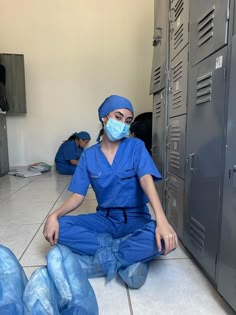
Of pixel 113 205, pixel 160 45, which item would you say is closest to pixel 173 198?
pixel 113 205

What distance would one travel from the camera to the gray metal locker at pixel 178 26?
3.84 feet

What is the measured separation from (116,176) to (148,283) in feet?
1.48

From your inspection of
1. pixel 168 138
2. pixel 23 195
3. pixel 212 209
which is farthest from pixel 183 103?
pixel 23 195

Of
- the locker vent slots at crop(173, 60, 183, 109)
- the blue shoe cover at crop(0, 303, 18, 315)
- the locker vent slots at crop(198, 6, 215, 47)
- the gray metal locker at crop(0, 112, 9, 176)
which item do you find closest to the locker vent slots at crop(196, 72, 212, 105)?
the locker vent slots at crop(198, 6, 215, 47)

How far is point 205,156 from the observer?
0.92m

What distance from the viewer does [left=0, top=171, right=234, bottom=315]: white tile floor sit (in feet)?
2.60

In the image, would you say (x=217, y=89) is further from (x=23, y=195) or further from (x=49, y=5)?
(x=49, y=5)

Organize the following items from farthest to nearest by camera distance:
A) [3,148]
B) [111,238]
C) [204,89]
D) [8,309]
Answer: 1. [3,148]
2. [111,238]
3. [204,89]
4. [8,309]

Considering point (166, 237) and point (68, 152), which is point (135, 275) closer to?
point (166, 237)

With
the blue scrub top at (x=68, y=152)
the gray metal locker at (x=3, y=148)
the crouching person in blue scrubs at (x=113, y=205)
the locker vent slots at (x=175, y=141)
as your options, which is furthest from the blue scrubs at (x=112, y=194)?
the gray metal locker at (x=3, y=148)

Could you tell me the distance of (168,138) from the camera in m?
1.49

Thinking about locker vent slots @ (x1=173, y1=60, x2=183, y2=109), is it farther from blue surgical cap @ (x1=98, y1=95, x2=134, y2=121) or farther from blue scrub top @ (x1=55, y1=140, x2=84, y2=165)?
blue scrub top @ (x1=55, y1=140, x2=84, y2=165)

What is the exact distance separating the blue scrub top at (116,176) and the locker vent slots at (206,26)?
1.65 feet

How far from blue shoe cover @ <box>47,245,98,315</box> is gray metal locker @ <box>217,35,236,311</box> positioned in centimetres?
41
